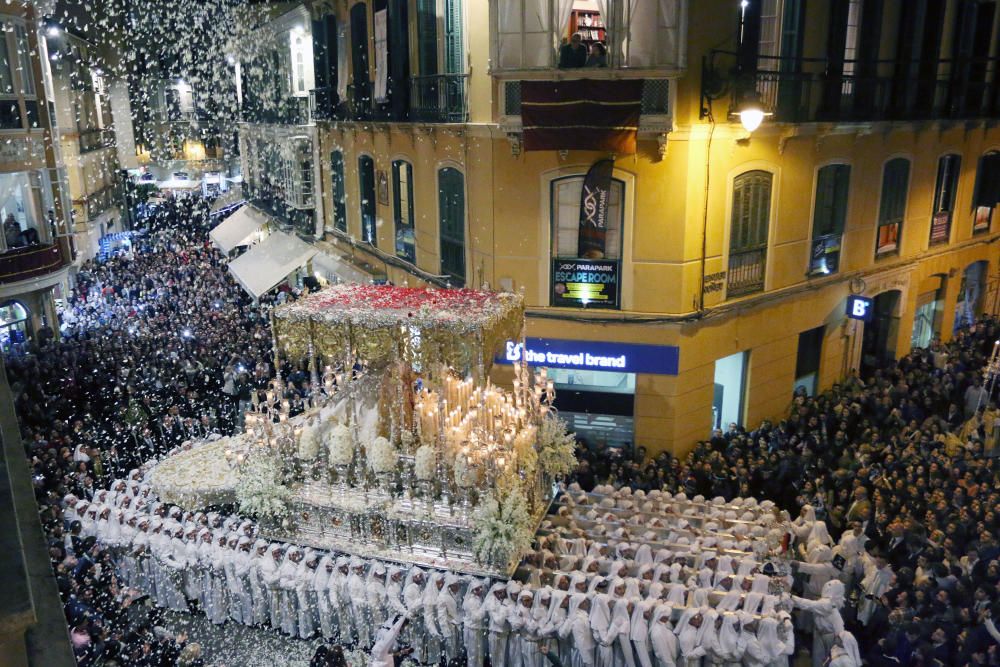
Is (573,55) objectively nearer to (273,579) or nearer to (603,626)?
(603,626)

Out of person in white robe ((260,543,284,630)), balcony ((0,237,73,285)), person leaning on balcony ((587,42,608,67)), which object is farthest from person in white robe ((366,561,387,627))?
balcony ((0,237,73,285))

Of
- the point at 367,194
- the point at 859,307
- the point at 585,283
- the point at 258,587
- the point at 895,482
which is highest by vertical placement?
the point at 367,194

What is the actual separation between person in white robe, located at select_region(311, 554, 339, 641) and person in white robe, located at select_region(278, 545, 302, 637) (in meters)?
0.31

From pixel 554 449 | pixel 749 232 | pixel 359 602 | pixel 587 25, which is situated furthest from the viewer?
pixel 749 232

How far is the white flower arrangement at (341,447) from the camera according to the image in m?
12.2

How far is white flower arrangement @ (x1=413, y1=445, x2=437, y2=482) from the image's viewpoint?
11680 millimetres

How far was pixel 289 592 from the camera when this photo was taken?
38.2ft

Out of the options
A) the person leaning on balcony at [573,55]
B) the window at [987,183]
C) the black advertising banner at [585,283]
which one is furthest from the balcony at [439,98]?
the window at [987,183]

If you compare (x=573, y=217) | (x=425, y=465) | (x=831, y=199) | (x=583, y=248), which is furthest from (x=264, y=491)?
(x=831, y=199)

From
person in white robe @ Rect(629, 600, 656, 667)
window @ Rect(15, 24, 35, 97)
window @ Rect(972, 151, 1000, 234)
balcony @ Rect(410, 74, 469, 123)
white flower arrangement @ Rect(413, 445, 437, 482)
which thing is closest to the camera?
person in white robe @ Rect(629, 600, 656, 667)

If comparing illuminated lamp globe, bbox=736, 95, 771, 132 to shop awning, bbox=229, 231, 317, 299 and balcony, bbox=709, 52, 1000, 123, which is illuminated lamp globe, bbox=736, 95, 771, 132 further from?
shop awning, bbox=229, 231, 317, 299

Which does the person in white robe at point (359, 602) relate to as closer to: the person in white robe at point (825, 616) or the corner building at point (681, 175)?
the person in white robe at point (825, 616)

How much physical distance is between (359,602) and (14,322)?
18.8 m

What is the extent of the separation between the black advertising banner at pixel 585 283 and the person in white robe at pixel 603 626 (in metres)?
7.07
